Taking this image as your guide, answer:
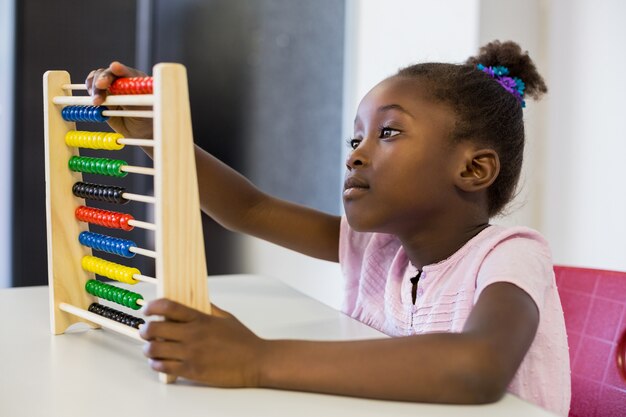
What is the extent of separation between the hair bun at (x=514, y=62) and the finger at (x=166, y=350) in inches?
31.7

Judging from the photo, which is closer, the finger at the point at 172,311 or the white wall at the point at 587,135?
→ the finger at the point at 172,311

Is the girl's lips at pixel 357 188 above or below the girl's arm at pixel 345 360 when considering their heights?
above

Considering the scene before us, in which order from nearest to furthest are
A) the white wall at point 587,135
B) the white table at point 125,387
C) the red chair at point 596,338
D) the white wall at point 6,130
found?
the white table at point 125,387 < the red chair at point 596,338 < the white wall at point 587,135 < the white wall at point 6,130

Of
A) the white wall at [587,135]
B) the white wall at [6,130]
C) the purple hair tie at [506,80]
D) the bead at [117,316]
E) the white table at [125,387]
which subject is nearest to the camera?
the white table at [125,387]

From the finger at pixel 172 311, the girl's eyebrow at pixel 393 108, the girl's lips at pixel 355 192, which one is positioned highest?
the girl's eyebrow at pixel 393 108

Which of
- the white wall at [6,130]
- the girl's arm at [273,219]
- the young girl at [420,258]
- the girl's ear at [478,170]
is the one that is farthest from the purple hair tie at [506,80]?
the white wall at [6,130]

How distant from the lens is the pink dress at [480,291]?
0.98 metres

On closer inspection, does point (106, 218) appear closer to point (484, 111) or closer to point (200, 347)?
point (200, 347)

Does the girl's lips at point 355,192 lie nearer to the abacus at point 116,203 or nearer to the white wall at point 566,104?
the abacus at point 116,203

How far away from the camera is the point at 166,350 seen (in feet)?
2.57

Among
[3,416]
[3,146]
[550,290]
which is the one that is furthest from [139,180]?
[3,416]

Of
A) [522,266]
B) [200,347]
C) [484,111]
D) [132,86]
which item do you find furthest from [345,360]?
[484,111]

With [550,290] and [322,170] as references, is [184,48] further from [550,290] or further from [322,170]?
[550,290]

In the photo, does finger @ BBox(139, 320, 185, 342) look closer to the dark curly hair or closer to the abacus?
the abacus
